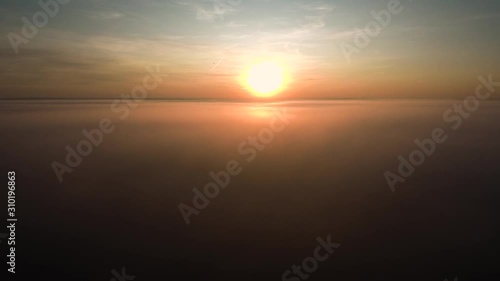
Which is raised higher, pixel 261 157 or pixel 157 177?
pixel 261 157

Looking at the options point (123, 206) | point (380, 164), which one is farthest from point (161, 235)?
point (380, 164)

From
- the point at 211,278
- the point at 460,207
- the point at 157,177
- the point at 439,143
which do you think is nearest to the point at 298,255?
the point at 211,278

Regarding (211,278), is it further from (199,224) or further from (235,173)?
(235,173)

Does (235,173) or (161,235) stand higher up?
(235,173)

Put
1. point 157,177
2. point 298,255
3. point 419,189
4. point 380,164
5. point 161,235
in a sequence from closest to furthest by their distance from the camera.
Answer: point 298,255
point 161,235
point 419,189
point 157,177
point 380,164

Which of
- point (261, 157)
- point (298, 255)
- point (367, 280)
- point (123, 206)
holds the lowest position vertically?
point (367, 280)

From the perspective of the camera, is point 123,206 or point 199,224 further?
point 123,206

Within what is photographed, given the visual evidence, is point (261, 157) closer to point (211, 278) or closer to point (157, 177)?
point (157, 177)

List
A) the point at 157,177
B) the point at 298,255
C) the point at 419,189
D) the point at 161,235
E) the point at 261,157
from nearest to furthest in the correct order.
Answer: the point at 298,255 → the point at 161,235 → the point at 419,189 → the point at 157,177 → the point at 261,157

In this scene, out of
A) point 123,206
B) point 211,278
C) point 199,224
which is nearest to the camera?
point 211,278
